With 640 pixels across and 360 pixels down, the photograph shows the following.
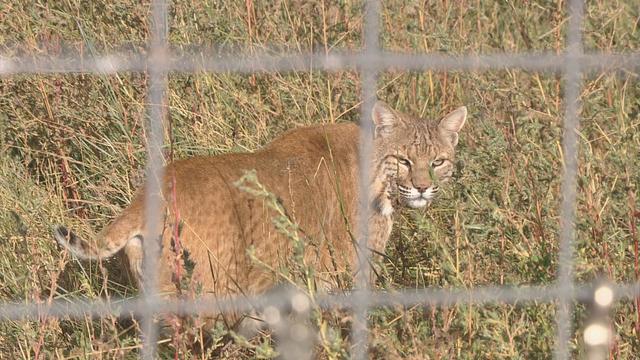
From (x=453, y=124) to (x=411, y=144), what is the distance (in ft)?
0.54

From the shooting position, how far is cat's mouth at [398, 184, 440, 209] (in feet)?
14.7

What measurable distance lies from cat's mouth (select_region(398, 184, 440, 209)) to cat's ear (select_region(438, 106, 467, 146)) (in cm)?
25

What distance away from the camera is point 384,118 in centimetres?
464

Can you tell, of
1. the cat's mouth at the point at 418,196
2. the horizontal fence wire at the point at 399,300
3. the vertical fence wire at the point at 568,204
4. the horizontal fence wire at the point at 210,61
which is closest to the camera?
the vertical fence wire at the point at 568,204

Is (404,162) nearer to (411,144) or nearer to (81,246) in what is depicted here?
(411,144)

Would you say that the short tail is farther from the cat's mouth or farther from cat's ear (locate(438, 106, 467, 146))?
cat's ear (locate(438, 106, 467, 146))

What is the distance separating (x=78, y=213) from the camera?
4.50 m

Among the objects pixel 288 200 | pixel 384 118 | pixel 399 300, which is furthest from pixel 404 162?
pixel 399 300

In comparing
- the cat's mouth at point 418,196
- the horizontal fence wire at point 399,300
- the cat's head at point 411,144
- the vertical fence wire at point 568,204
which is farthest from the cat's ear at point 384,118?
the vertical fence wire at point 568,204

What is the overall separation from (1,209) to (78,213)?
339 mm

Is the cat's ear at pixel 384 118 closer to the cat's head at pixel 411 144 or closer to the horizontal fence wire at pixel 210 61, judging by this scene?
the cat's head at pixel 411 144

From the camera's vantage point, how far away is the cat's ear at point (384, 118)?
4605 mm

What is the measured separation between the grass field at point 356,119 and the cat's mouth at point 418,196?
61 millimetres

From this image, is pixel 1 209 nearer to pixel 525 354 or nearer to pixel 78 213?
pixel 78 213
